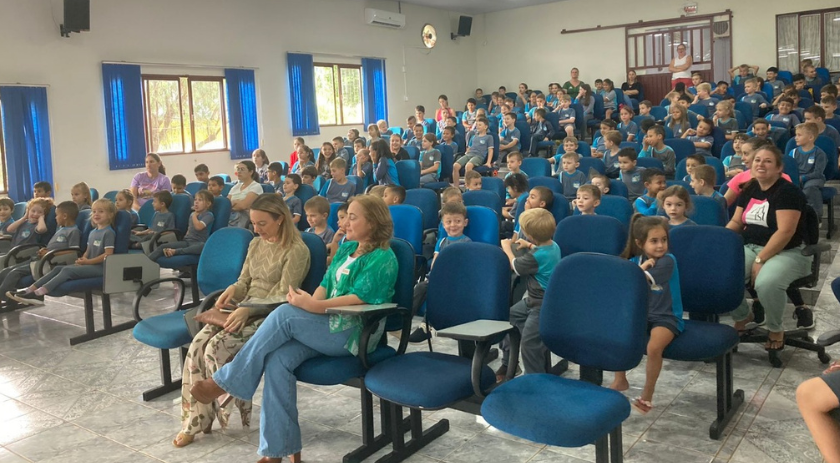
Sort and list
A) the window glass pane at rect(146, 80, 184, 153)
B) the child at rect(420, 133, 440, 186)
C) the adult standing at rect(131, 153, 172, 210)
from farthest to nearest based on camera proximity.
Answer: the window glass pane at rect(146, 80, 184, 153)
the child at rect(420, 133, 440, 186)
the adult standing at rect(131, 153, 172, 210)

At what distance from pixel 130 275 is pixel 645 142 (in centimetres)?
477

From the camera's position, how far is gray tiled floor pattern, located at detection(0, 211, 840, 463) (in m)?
2.82

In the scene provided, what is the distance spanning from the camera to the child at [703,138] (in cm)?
730

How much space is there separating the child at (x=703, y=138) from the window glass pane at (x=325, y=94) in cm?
799

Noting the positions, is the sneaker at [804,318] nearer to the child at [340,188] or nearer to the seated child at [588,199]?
the seated child at [588,199]

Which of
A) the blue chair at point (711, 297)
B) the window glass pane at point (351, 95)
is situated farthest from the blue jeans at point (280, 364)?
the window glass pane at point (351, 95)

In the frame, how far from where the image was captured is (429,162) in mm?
8898

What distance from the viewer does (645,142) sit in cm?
679

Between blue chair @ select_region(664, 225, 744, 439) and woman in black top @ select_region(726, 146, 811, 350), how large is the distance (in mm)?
602

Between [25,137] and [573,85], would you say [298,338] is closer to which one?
[25,137]

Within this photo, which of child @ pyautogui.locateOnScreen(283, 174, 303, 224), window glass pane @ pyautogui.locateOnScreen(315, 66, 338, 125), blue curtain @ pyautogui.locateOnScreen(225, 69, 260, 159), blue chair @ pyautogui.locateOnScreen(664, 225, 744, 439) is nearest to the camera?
blue chair @ pyautogui.locateOnScreen(664, 225, 744, 439)

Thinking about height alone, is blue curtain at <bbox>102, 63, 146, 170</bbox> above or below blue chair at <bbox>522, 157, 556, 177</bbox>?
above

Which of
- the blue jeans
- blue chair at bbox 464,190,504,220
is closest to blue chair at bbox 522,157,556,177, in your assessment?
blue chair at bbox 464,190,504,220

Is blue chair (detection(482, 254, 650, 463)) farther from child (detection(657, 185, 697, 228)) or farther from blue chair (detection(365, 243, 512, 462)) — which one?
child (detection(657, 185, 697, 228))
